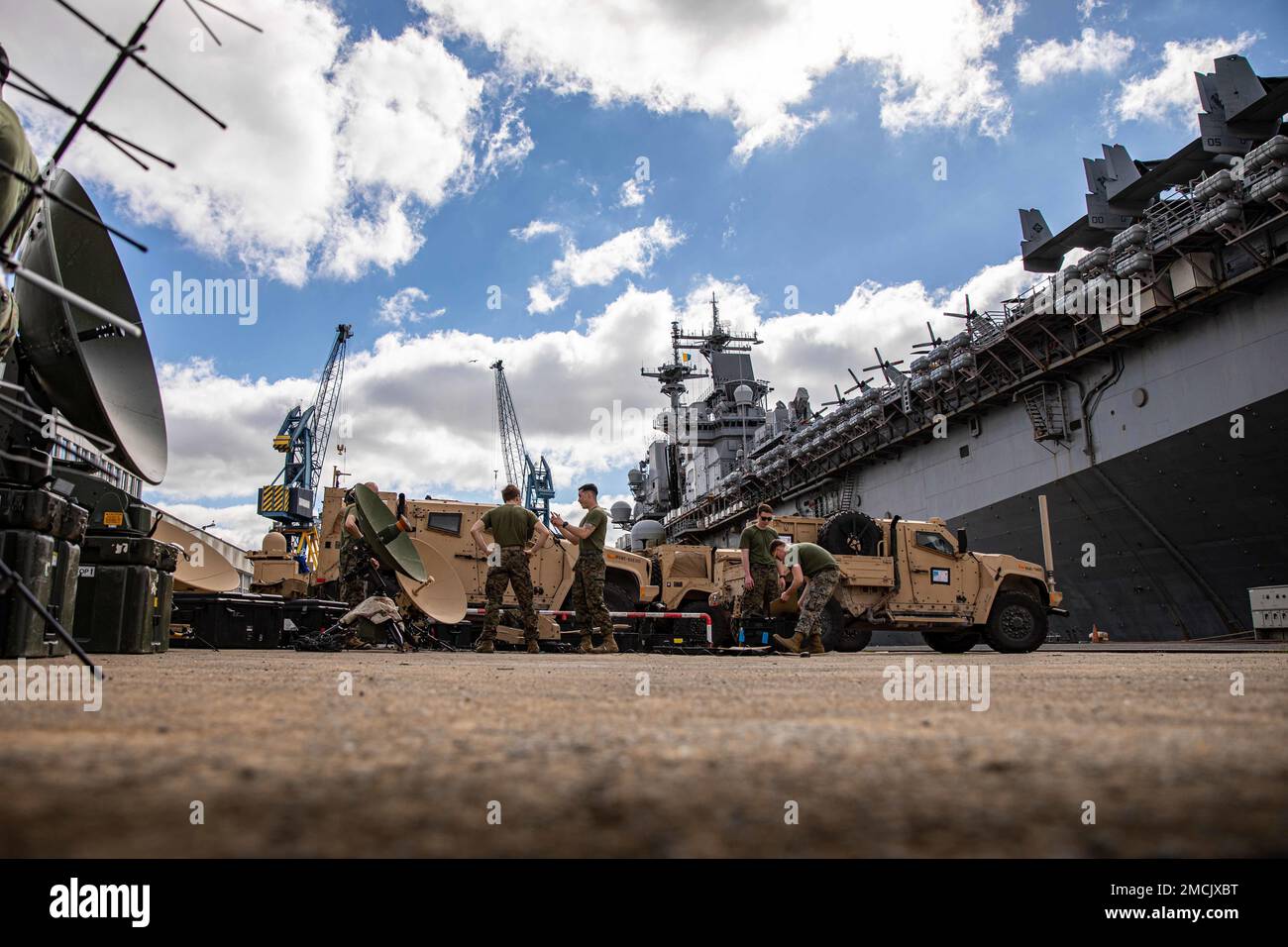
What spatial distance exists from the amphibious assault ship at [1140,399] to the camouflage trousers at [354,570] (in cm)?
1593

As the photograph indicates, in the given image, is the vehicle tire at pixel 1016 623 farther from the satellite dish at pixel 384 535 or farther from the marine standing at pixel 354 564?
the marine standing at pixel 354 564

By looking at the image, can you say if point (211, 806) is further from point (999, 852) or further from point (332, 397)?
point (332, 397)

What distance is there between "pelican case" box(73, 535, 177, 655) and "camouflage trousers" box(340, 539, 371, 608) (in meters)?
2.83

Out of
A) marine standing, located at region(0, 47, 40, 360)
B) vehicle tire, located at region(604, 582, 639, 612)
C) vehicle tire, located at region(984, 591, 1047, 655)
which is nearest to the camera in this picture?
marine standing, located at region(0, 47, 40, 360)

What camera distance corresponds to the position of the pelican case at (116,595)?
625cm

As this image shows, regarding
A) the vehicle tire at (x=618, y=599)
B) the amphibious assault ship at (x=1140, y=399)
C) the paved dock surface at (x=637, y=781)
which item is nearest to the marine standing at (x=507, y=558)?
the vehicle tire at (x=618, y=599)

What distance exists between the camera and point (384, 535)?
909 centimetres

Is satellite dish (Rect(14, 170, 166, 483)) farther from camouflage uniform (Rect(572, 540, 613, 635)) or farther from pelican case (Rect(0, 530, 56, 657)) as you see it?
camouflage uniform (Rect(572, 540, 613, 635))

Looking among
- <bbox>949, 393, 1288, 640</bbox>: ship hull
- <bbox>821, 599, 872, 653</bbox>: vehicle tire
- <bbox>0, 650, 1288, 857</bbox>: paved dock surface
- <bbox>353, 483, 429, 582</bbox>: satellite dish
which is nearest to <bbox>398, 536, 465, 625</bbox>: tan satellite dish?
<bbox>353, 483, 429, 582</bbox>: satellite dish

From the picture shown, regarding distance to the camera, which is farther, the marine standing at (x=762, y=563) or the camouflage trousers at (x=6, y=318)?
the marine standing at (x=762, y=563)

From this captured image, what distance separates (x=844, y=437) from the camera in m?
27.8

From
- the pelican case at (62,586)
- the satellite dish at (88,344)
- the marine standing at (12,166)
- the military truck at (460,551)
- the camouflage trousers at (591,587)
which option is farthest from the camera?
the military truck at (460,551)

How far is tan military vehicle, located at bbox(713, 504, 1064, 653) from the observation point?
1378 centimetres
